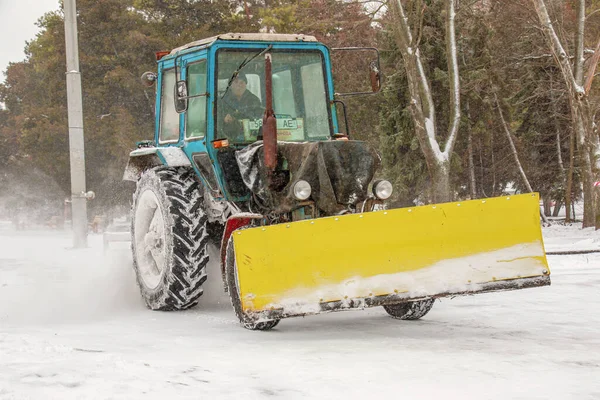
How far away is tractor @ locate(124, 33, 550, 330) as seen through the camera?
5.73 meters

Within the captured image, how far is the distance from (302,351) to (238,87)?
3.04m

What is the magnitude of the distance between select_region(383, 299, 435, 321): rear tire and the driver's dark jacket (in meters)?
2.14

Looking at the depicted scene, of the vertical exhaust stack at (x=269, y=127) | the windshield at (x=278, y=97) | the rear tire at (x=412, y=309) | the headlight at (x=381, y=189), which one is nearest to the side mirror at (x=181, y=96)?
the windshield at (x=278, y=97)

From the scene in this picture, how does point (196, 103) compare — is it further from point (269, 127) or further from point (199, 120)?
point (269, 127)

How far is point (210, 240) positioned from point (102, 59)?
103 ft

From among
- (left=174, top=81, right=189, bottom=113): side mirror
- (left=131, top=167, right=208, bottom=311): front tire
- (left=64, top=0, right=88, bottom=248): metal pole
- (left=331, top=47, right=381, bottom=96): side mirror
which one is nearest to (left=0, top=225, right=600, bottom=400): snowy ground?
(left=131, top=167, right=208, bottom=311): front tire

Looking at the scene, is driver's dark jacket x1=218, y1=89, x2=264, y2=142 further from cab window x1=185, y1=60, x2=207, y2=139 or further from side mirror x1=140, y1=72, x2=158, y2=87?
side mirror x1=140, y1=72, x2=158, y2=87

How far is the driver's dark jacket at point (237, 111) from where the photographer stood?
7469 mm

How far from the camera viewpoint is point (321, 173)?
21.5 ft

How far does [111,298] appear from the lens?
8648 millimetres

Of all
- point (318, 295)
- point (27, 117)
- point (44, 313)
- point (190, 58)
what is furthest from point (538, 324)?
point (27, 117)

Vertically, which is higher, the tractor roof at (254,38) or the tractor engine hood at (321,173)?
the tractor roof at (254,38)

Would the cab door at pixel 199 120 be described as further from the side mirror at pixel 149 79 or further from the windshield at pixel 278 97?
the side mirror at pixel 149 79

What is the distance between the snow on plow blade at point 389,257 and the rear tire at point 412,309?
93 cm
